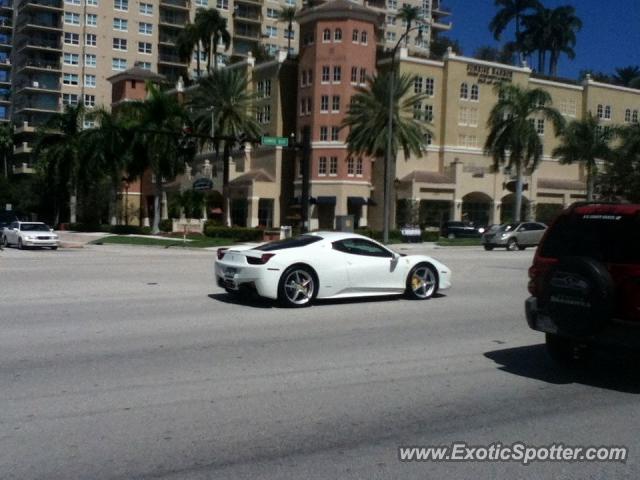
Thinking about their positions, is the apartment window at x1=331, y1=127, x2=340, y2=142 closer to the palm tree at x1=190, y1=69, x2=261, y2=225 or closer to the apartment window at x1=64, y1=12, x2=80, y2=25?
the palm tree at x1=190, y1=69, x2=261, y2=225

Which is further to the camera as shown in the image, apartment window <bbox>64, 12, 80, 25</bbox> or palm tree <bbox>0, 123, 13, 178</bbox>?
palm tree <bbox>0, 123, 13, 178</bbox>

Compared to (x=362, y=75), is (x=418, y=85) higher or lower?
lower

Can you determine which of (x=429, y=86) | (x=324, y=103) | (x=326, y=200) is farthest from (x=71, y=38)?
(x=326, y=200)

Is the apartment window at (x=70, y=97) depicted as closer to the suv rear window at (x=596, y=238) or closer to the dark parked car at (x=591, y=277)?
the suv rear window at (x=596, y=238)

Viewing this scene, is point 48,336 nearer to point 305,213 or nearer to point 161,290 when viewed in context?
point 161,290

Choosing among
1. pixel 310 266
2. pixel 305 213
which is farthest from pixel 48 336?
pixel 305 213

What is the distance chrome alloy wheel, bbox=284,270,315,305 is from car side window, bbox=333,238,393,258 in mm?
847

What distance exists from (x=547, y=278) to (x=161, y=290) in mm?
9987

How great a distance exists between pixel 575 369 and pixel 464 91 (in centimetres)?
6449

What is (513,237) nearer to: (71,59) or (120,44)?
(120,44)

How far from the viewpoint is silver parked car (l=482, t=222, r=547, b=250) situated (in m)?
40.0

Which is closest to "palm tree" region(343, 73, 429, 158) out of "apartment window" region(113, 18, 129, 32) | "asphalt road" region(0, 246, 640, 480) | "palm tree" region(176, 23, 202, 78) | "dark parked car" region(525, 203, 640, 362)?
"palm tree" region(176, 23, 202, 78)

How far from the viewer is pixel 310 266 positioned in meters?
13.0

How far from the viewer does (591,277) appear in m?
7.15
